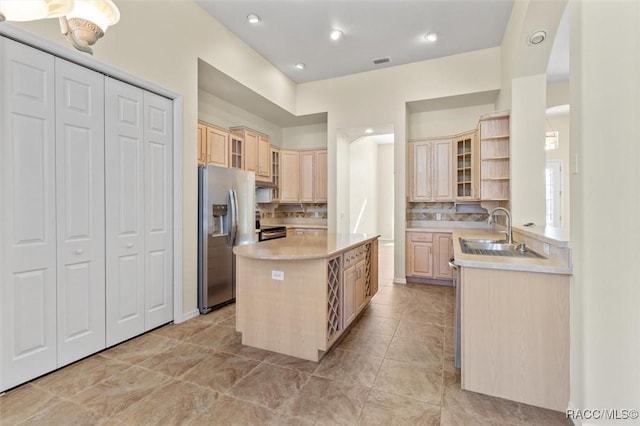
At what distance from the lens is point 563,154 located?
247 inches

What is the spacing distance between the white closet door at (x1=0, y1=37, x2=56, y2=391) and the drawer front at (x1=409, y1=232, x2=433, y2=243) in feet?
14.4

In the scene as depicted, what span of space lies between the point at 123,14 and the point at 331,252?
8.85 ft

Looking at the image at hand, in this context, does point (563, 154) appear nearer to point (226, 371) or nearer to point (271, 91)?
→ point (271, 91)

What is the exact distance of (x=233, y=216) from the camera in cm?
384

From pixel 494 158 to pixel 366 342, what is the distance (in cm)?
281

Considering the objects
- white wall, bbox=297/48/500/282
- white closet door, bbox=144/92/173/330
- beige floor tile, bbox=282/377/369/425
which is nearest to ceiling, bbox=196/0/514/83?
white wall, bbox=297/48/500/282

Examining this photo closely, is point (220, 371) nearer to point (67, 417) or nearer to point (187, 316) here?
point (67, 417)

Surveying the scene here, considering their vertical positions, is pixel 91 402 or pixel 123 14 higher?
pixel 123 14

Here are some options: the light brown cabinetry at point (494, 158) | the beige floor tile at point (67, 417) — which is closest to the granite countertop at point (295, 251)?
the beige floor tile at point (67, 417)

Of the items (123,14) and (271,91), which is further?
(271,91)

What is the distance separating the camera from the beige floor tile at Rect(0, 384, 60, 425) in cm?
178

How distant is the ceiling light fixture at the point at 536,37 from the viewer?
2.87 meters

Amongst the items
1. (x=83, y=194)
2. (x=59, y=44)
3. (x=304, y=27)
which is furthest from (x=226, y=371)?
(x=304, y=27)

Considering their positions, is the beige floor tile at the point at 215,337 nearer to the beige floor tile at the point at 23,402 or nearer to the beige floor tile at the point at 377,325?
the beige floor tile at the point at 23,402
